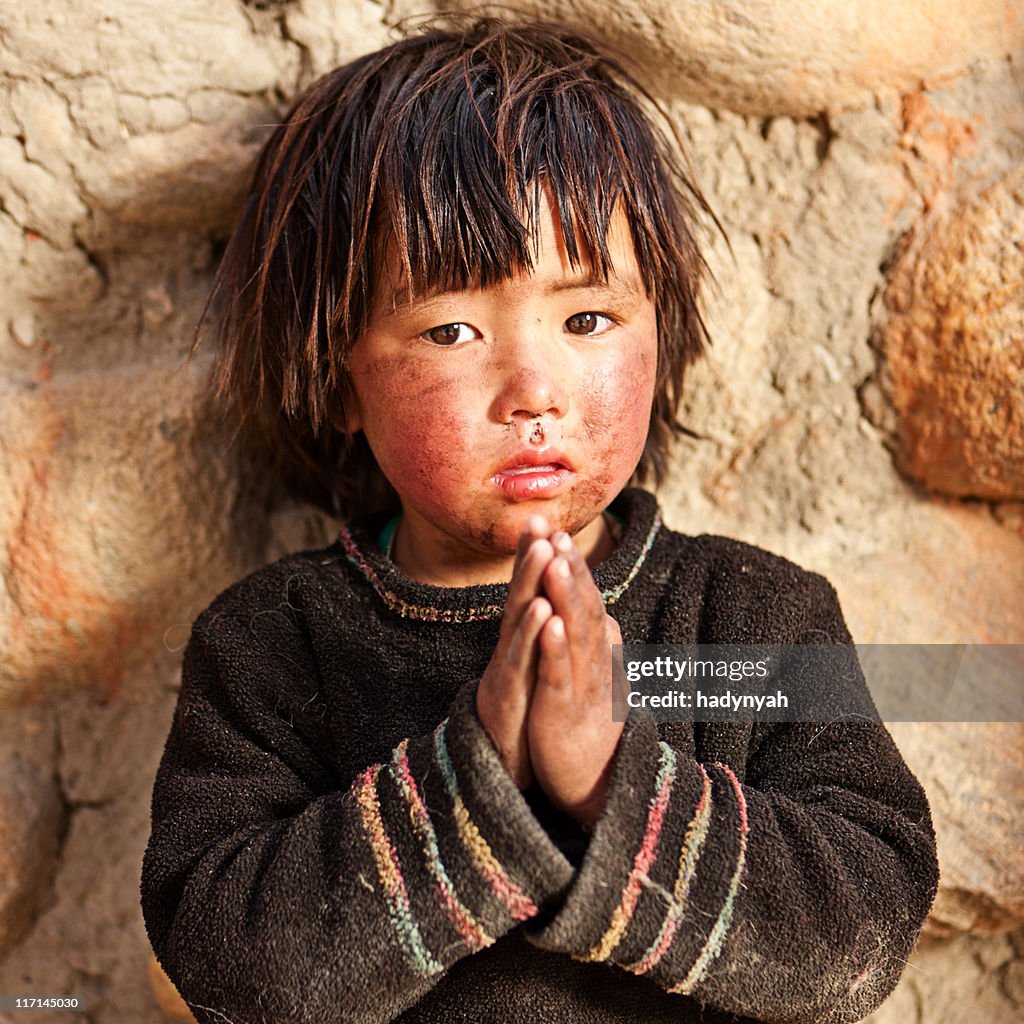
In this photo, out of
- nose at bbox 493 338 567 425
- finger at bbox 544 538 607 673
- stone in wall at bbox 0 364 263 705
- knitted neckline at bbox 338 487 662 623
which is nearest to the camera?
finger at bbox 544 538 607 673

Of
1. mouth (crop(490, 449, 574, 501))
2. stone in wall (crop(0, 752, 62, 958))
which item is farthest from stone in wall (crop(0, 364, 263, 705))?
mouth (crop(490, 449, 574, 501))

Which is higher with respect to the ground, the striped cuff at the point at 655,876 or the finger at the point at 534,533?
the finger at the point at 534,533

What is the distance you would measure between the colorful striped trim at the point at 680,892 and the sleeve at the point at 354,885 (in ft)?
0.30

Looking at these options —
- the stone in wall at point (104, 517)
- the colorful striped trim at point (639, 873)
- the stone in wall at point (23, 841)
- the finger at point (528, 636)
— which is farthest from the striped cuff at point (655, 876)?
the stone in wall at point (23, 841)

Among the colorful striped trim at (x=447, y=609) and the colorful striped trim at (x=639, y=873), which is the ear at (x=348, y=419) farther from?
the colorful striped trim at (x=639, y=873)

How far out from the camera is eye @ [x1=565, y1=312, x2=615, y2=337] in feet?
3.76

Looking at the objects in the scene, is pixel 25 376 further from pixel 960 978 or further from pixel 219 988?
pixel 960 978

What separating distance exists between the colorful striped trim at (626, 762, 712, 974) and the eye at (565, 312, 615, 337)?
46cm

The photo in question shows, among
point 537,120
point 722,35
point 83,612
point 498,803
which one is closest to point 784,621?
point 498,803

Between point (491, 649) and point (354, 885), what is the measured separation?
288mm

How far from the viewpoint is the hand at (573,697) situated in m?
0.93

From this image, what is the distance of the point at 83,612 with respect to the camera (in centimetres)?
146

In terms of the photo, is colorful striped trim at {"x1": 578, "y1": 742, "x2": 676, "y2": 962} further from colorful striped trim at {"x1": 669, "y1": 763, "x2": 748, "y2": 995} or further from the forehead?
the forehead

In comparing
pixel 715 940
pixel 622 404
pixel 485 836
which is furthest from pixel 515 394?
pixel 715 940
